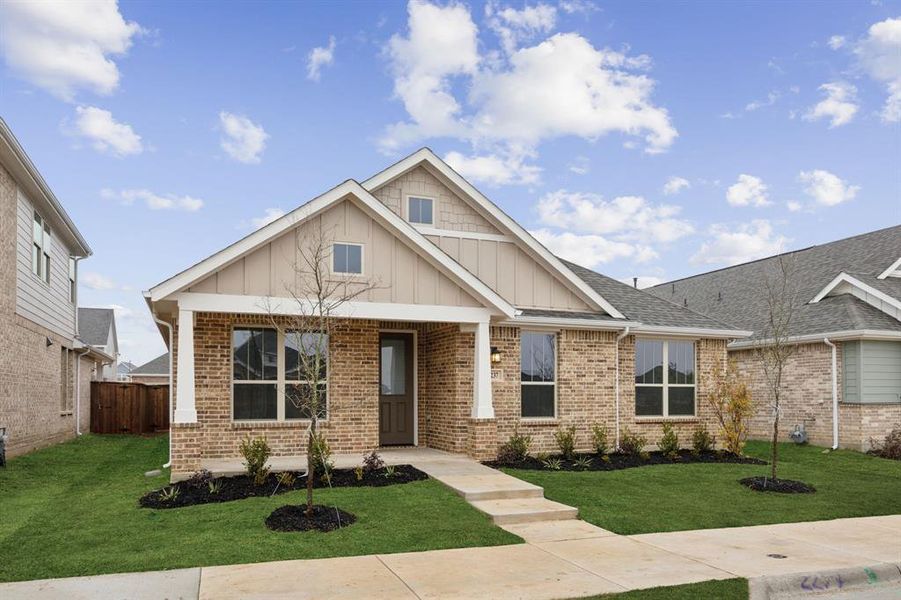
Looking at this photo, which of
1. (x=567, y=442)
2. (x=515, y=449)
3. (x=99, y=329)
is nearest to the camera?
(x=515, y=449)

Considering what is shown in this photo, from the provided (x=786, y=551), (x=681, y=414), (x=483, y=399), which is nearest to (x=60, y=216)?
(x=483, y=399)

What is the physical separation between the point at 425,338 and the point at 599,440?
415cm

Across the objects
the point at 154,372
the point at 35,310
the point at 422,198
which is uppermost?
the point at 422,198

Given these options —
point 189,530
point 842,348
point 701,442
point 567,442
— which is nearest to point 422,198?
point 567,442

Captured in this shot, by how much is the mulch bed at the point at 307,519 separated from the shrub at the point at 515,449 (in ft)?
16.9

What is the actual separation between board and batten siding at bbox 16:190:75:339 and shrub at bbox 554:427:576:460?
12114 mm

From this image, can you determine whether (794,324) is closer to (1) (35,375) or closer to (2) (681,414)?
(2) (681,414)

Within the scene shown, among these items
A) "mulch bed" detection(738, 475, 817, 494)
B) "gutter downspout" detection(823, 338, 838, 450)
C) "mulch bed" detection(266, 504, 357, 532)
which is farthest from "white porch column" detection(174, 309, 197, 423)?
"gutter downspout" detection(823, 338, 838, 450)

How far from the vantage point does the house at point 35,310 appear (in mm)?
15312

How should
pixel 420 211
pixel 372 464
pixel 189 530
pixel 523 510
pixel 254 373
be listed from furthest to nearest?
pixel 420 211, pixel 254 373, pixel 372 464, pixel 523 510, pixel 189 530

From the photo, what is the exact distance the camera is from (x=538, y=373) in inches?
603

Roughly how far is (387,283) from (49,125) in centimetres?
951

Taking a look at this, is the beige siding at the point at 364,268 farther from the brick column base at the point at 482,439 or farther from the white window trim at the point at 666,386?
the white window trim at the point at 666,386

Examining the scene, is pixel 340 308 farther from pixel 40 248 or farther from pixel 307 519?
pixel 40 248
